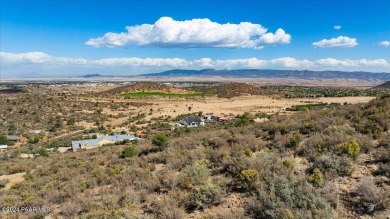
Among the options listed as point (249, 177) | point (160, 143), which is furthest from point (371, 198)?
point (160, 143)

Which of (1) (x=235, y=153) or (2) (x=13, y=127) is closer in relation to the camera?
(1) (x=235, y=153)

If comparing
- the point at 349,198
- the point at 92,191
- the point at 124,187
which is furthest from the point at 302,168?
the point at 92,191

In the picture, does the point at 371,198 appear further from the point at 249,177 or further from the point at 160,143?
the point at 160,143

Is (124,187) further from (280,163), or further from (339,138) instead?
(339,138)

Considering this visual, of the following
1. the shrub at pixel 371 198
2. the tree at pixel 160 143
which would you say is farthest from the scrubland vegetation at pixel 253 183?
the tree at pixel 160 143

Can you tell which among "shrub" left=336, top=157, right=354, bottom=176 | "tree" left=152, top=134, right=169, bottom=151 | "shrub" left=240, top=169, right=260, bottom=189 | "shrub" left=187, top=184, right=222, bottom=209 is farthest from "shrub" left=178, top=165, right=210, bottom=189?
"tree" left=152, top=134, right=169, bottom=151
